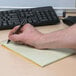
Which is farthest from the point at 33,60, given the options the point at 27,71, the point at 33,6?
the point at 33,6

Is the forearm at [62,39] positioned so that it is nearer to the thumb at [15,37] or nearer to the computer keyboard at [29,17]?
the thumb at [15,37]

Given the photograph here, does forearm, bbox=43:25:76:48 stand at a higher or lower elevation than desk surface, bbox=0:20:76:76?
higher

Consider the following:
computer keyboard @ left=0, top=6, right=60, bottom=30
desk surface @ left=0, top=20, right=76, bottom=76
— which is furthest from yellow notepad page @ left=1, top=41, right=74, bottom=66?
computer keyboard @ left=0, top=6, right=60, bottom=30

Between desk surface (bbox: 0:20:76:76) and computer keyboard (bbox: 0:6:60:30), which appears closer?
desk surface (bbox: 0:20:76:76)

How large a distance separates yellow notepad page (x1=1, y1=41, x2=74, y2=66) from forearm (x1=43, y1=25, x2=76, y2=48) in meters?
0.02

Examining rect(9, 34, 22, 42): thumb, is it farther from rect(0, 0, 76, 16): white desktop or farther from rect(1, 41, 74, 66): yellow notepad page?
rect(0, 0, 76, 16): white desktop

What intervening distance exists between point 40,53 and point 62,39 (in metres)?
0.10

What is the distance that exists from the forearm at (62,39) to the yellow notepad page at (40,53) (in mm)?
24

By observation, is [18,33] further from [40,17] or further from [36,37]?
[40,17]

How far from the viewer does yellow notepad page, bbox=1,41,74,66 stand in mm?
696

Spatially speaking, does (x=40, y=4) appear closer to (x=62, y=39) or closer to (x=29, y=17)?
(x=29, y=17)

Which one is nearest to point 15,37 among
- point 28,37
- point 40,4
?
point 28,37

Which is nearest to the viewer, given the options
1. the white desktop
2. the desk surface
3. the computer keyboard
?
the desk surface

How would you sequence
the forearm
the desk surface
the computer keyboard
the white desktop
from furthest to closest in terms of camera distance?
the white desktop < the computer keyboard < the forearm < the desk surface
